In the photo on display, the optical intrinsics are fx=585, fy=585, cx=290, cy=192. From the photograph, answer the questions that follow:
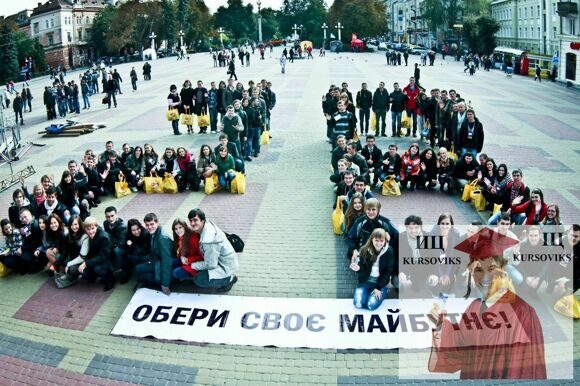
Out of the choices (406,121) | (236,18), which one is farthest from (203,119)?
(236,18)

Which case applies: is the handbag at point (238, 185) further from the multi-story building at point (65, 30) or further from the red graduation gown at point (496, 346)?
the multi-story building at point (65, 30)

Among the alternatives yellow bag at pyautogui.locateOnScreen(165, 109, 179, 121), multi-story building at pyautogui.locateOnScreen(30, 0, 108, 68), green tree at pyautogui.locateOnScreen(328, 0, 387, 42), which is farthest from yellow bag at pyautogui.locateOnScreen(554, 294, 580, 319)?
multi-story building at pyautogui.locateOnScreen(30, 0, 108, 68)

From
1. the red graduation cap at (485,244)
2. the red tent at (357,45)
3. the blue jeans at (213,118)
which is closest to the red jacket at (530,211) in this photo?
the red graduation cap at (485,244)

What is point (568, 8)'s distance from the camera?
43.5 meters

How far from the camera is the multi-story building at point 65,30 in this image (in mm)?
99750

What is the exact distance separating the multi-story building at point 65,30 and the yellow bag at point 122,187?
90.6 m

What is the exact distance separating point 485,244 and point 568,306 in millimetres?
1322

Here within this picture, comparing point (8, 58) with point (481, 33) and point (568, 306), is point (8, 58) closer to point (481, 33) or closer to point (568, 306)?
point (481, 33)

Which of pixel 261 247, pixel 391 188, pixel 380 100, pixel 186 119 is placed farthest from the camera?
pixel 186 119

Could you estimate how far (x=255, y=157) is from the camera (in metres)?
17.8

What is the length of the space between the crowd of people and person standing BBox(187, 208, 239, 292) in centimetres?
191

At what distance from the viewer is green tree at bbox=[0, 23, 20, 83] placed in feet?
226

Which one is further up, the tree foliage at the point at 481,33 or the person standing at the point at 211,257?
the tree foliage at the point at 481,33

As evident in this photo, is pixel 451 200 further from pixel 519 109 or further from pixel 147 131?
pixel 519 109
